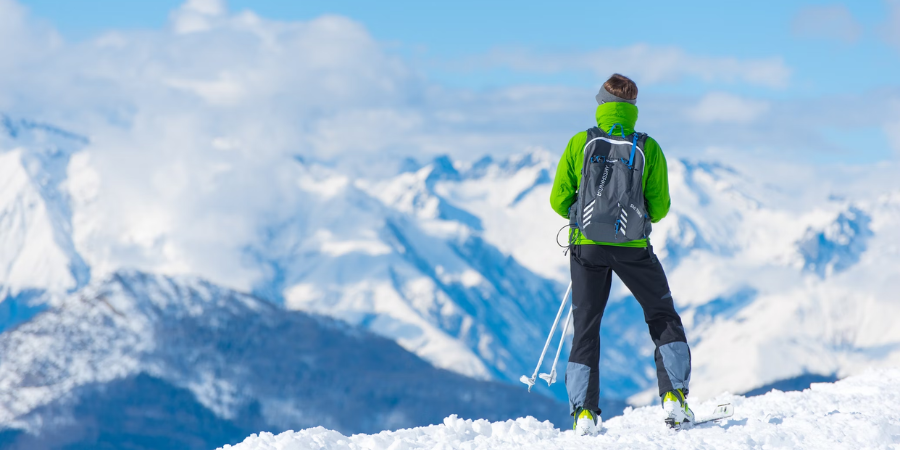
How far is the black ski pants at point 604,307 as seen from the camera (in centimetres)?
1376

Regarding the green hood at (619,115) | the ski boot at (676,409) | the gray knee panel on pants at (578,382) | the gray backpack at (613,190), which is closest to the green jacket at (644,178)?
the green hood at (619,115)

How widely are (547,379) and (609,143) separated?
3.96 m

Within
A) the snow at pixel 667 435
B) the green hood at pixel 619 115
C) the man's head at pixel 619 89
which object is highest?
the man's head at pixel 619 89

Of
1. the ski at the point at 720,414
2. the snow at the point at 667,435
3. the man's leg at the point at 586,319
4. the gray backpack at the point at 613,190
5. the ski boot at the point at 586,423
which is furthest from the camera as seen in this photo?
the ski at the point at 720,414

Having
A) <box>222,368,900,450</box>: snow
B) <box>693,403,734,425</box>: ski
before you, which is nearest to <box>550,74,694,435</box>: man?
<box>693,403,734,425</box>: ski

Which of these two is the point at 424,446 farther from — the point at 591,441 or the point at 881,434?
the point at 881,434

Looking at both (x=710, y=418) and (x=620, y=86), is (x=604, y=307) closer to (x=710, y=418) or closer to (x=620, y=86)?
(x=710, y=418)

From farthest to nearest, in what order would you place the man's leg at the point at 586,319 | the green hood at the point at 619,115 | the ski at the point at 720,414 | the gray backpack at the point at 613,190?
1. the ski at the point at 720,414
2. the man's leg at the point at 586,319
3. the green hood at the point at 619,115
4. the gray backpack at the point at 613,190

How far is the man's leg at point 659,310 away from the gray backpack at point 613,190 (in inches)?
14.1

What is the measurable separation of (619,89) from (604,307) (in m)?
3.23

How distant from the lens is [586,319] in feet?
46.5

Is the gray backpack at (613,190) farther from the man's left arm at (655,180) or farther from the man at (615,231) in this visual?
the man's left arm at (655,180)

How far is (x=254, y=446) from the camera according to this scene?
42.9ft

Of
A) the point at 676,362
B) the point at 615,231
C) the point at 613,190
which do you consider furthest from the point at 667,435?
the point at 613,190
